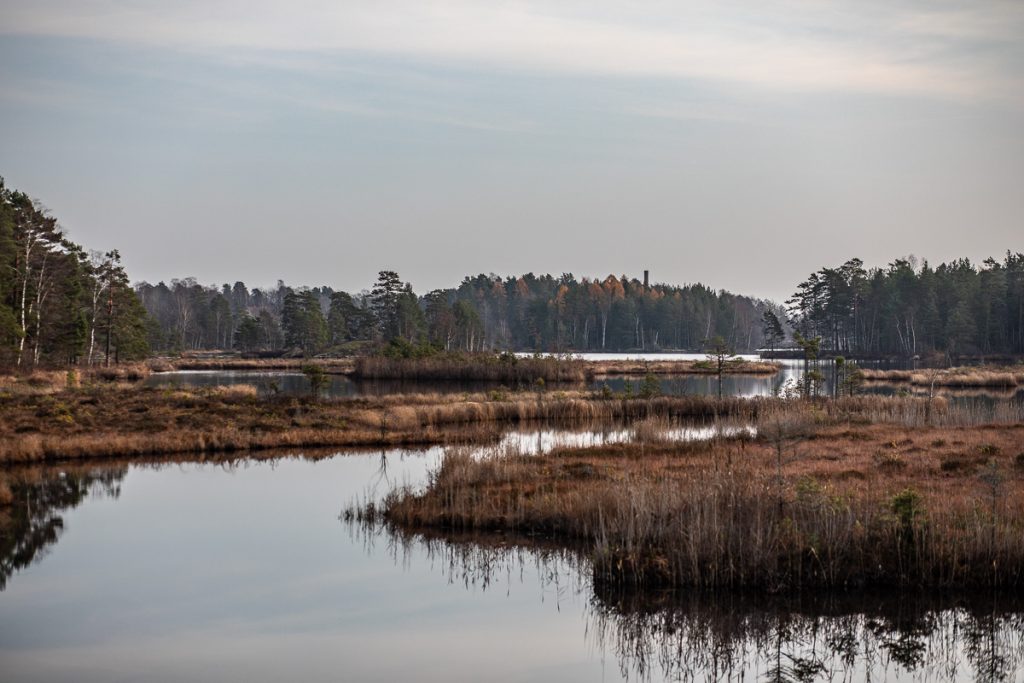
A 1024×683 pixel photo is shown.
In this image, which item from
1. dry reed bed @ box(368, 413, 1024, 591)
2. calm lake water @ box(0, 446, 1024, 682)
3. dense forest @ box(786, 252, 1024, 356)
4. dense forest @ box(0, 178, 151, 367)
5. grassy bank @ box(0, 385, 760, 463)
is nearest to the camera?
calm lake water @ box(0, 446, 1024, 682)

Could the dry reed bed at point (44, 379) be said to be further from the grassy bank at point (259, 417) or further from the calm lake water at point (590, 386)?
the calm lake water at point (590, 386)

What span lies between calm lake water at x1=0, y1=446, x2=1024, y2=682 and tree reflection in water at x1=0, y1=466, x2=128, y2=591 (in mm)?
109

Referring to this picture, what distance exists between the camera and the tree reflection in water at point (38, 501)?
17695mm

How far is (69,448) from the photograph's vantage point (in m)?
28.1

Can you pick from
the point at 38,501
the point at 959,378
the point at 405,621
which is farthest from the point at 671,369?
the point at 405,621

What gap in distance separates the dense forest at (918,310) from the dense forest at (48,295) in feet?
265

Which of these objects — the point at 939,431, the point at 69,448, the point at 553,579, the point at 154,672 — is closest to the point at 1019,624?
the point at 553,579

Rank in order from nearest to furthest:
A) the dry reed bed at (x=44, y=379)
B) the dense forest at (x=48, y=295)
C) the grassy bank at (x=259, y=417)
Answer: the grassy bank at (x=259, y=417) < the dry reed bed at (x=44, y=379) < the dense forest at (x=48, y=295)

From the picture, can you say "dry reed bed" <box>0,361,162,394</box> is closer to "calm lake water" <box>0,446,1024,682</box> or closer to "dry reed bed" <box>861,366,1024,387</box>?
"calm lake water" <box>0,446,1024,682</box>

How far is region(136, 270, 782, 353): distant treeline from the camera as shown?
113 meters

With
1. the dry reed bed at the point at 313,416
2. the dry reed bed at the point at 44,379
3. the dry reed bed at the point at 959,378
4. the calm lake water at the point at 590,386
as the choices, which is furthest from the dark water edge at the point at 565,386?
the dry reed bed at the point at 313,416

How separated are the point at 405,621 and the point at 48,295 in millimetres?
54908

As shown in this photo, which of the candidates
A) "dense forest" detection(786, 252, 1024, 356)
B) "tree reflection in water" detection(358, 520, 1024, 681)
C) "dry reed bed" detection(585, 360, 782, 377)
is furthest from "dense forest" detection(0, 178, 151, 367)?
"dense forest" detection(786, 252, 1024, 356)

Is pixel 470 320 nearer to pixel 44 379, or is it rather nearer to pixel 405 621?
pixel 44 379
